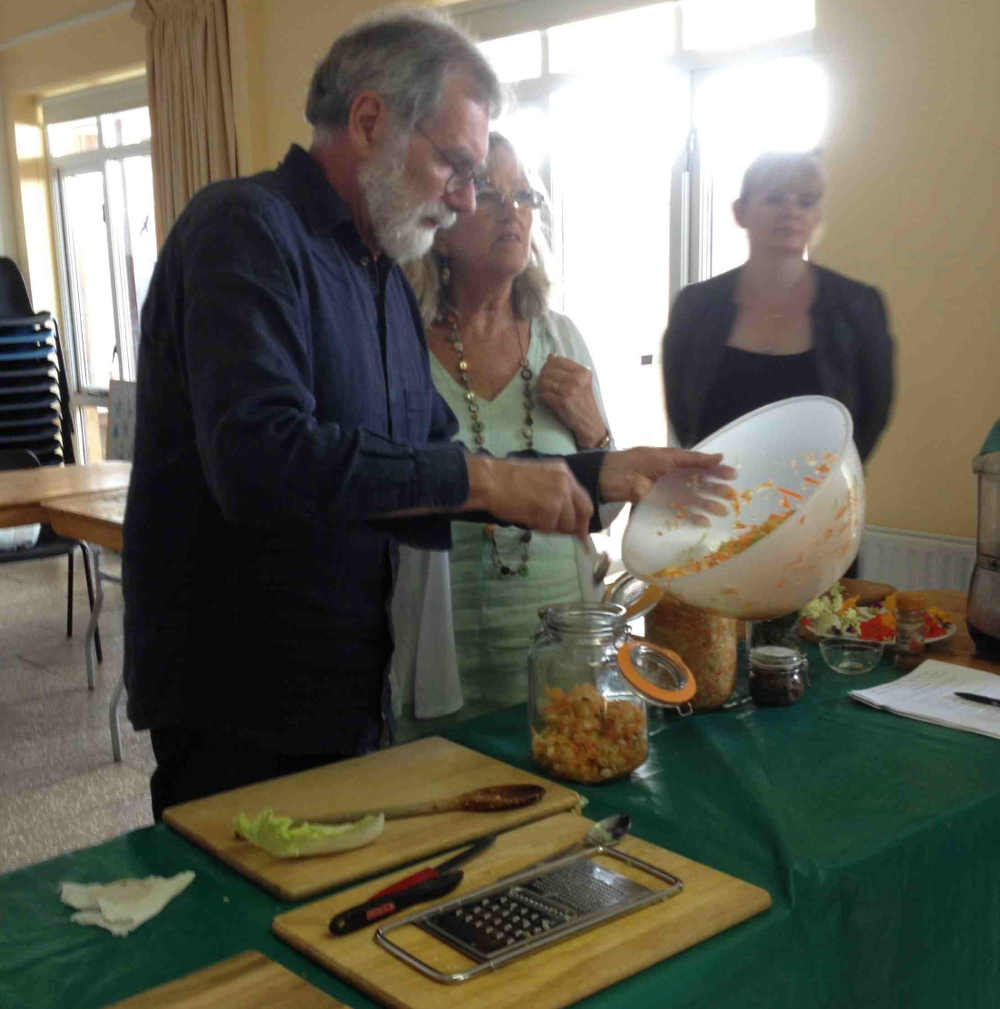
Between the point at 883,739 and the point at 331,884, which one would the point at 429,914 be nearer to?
the point at 331,884

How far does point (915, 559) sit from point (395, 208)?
6.05 ft

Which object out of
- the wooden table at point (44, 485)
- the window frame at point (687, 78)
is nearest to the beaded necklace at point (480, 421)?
the window frame at point (687, 78)

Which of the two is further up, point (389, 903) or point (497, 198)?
point (497, 198)

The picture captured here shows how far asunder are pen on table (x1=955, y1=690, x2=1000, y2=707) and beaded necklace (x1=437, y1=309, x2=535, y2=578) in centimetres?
59

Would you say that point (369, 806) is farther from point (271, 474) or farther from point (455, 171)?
point (455, 171)

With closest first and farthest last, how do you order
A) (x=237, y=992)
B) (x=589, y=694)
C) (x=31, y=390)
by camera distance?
(x=237, y=992)
(x=589, y=694)
(x=31, y=390)

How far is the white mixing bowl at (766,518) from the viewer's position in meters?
1.20

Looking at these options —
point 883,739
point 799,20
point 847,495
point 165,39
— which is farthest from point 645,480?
point 165,39

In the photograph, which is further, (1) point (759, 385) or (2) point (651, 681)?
(1) point (759, 385)

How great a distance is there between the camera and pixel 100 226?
632 cm

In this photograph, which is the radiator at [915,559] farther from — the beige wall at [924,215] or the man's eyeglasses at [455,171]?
the man's eyeglasses at [455,171]

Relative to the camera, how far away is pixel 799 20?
2.96 m

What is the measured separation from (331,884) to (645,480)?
0.63m

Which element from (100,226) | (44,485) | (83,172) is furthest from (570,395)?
(83,172)
